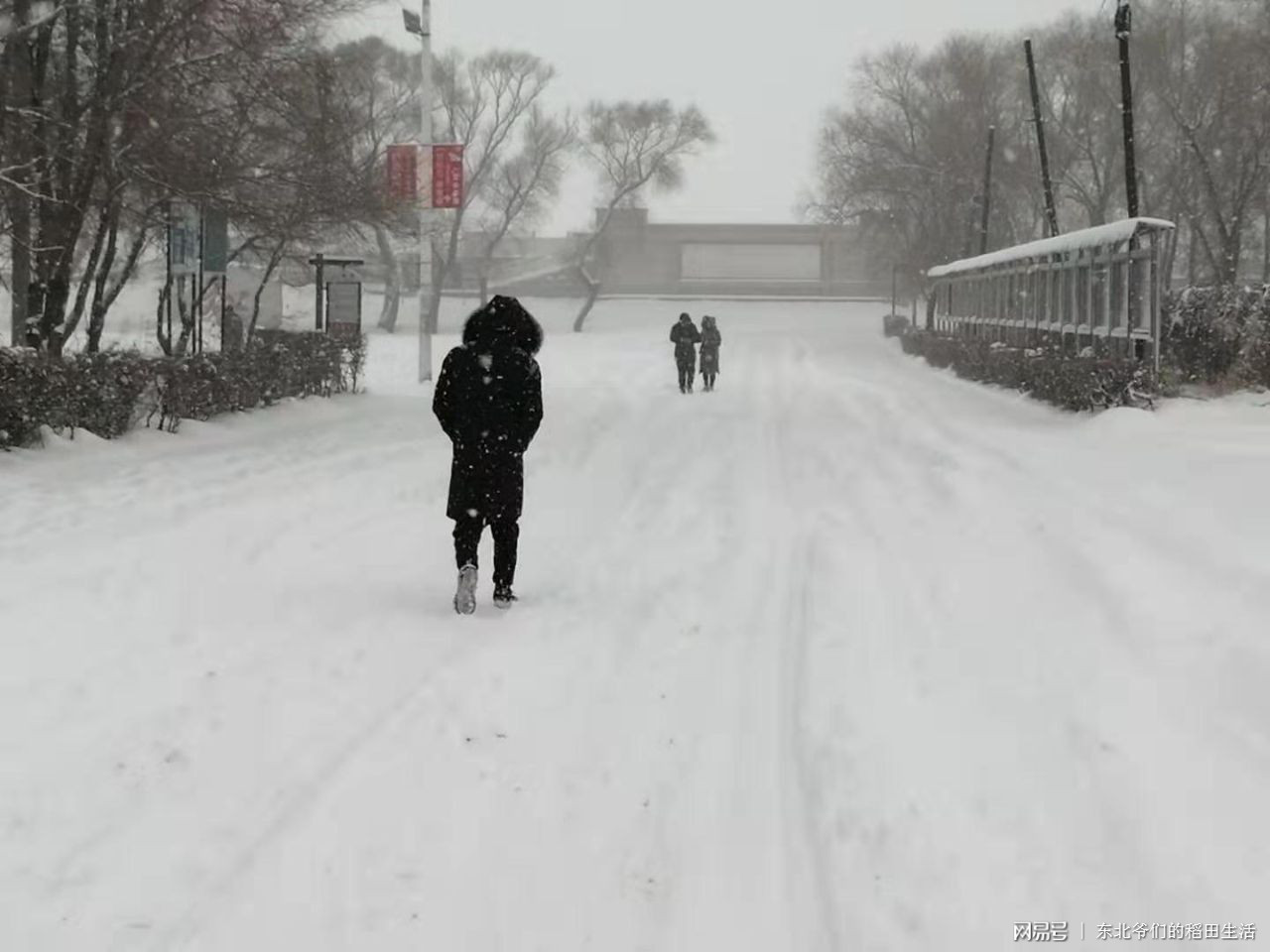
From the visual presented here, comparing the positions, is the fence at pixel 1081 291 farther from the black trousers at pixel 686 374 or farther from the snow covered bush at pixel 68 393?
the snow covered bush at pixel 68 393

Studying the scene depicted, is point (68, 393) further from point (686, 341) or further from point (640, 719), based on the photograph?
point (686, 341)

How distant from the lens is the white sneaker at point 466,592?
6738mm

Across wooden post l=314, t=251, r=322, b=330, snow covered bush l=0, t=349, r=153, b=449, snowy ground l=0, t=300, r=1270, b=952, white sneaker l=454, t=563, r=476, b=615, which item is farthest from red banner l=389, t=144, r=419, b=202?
white sneaker l=454, t=563, r=476, b=615

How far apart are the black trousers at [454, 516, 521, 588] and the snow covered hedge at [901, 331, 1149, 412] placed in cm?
1168


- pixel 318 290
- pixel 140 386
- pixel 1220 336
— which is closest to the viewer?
pixel 140 386

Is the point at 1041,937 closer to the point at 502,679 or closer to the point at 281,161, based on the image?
the point at 502,679

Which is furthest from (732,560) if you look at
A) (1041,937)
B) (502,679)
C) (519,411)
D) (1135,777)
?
(1041,937)

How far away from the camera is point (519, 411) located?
6824 mm

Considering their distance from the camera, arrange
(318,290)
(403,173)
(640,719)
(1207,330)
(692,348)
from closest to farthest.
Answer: (640,719), (1207,330), (403,173), (318,290), (692,348)

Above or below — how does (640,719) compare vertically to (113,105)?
below

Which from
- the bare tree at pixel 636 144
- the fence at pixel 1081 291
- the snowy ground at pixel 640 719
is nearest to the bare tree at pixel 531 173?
the bare tree at pixel 636 144

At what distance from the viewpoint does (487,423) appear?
679cm

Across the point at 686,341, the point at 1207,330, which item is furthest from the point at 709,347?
the point at 1207,330

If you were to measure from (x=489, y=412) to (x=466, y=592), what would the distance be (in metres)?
0.98
